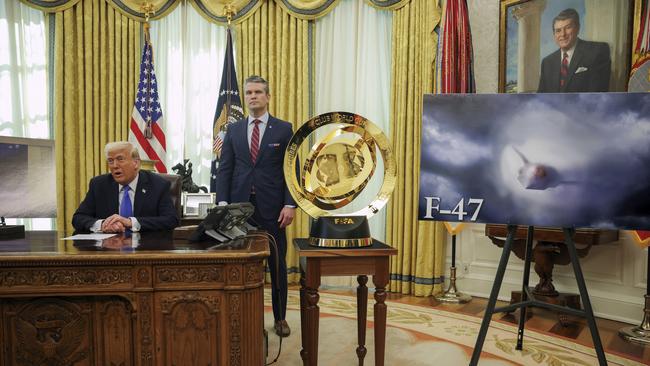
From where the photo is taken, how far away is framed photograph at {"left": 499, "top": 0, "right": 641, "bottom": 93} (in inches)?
136

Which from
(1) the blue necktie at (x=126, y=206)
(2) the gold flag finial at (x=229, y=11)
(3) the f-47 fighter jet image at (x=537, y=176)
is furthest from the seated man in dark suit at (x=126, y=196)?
(2) the gold flag finial at (x=229, y=11)

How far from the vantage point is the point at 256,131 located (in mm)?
3025

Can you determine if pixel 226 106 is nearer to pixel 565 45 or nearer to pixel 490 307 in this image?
pixel 565 45

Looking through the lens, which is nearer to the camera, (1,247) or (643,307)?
(1,247)

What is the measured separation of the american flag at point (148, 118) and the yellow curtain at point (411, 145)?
8.27 feet

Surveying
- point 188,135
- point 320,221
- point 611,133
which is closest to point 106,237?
point 320,221

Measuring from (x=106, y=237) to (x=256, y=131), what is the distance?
1.23 metres

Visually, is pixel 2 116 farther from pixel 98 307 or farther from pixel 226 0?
pixel 98 307

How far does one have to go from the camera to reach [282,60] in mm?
4816

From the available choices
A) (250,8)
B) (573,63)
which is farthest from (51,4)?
(573,63)

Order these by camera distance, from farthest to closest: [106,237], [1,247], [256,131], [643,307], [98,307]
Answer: [643,307] < [256,131] < [106,237] < [1,247] < [98,307]

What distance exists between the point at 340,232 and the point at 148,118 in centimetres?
329

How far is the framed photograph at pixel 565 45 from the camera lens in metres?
3.44

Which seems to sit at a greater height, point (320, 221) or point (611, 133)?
point (611, 133)
